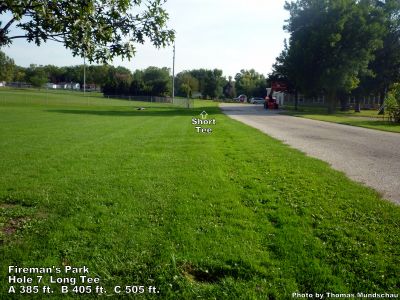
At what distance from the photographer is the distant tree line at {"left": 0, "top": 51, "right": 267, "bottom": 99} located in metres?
97.7

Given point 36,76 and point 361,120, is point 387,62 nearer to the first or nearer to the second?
point 361,120

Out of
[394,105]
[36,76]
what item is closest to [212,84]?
[36,76]

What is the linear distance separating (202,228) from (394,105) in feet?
98.2

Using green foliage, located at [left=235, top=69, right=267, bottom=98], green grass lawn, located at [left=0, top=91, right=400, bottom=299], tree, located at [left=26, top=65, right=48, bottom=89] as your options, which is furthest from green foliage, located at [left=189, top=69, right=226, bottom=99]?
green grass lawn, located at [left=0, top=91, right=400, bottom=299]

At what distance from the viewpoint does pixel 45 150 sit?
39.8 ft

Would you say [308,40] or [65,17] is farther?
[308,40]

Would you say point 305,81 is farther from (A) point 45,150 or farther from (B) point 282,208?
(B) point 282,208

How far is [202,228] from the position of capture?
518 cm

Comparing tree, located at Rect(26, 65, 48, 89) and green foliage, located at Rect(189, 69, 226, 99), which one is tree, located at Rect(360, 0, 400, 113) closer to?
green foliage, located at Rect(189, 69, 226, 99)

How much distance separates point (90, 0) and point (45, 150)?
8787 mm

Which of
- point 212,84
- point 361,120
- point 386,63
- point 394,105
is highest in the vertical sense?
point 212,84

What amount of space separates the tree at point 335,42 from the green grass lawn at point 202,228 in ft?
124

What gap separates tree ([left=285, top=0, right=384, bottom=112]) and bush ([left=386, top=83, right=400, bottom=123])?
13.1 meters

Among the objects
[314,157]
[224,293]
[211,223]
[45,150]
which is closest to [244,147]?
[314,157]
